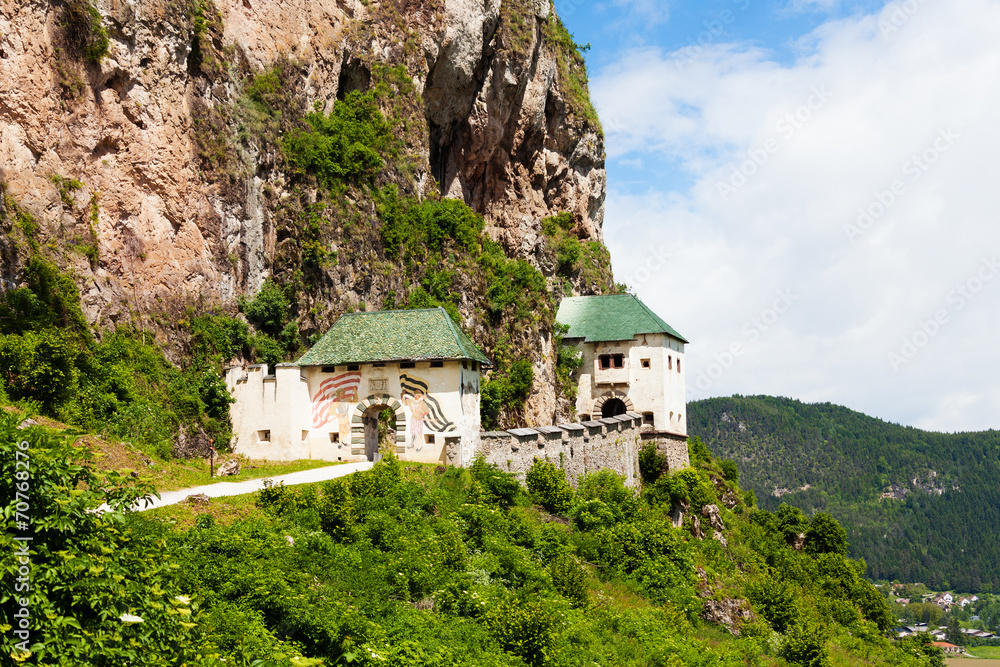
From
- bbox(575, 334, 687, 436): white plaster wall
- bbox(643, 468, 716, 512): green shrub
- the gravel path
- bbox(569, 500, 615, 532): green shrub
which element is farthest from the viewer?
bbox(575, 334, 687, 436): white plaster wall

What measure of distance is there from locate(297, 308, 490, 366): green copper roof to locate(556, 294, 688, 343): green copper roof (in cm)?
1897

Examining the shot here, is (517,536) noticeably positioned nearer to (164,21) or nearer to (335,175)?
(335,175)

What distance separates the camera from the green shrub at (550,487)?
34.3 metres

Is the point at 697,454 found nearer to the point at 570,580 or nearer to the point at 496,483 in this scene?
the point at 496,483

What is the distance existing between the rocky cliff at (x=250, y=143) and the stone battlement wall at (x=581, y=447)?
711 centimetres

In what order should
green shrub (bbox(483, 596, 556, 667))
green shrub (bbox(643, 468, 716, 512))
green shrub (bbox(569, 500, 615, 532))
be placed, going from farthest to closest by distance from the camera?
green shrub (bbox(643, 468, 716, 512)), green shrub (bbox(569, 500, 615, 532)), green shrub (bbox(483, 596, 556, 667))

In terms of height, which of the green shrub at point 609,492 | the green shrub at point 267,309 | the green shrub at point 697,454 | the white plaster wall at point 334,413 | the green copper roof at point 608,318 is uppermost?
the green copper roof at point 608,318

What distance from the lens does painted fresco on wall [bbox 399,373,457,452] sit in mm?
35000

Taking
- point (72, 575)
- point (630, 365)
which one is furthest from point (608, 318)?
point (72, 575)

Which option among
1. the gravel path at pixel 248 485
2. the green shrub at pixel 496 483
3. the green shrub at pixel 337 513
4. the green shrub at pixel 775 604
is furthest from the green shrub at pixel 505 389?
the green shrub at pixel 337 513

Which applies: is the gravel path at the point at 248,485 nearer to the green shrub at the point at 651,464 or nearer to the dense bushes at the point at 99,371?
the dense bushes at the point at 99,371

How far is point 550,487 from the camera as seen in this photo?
114 ft

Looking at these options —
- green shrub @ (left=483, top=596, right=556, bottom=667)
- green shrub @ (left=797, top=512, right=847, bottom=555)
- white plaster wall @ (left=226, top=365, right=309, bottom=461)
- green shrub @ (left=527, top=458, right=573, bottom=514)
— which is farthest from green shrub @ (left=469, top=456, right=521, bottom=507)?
green shrub @ (left=797, top=512, right=847, bottom=555)

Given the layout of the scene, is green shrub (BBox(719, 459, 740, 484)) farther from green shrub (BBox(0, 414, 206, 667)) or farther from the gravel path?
green shrub (BBox(0, 414, 206, 667))
